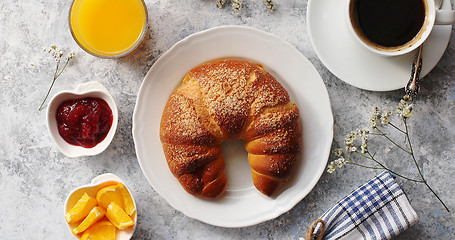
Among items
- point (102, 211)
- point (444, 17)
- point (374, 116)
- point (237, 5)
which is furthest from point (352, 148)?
point (102, 211)

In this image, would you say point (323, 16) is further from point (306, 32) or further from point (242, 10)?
point (242, 10)

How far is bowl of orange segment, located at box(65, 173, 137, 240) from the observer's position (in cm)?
212

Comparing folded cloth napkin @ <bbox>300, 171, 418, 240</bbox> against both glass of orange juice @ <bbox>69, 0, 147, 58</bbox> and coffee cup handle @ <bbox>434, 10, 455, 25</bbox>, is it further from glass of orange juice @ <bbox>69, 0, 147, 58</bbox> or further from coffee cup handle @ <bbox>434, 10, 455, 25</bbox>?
glass of orange juice @ <bbox>69, 0, 147, 58</bbox>

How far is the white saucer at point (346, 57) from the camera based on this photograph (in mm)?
2111

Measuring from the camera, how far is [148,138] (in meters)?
2.20

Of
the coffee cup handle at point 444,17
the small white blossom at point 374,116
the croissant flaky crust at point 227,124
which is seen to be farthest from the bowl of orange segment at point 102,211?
the coffee cup handle at point 444,17

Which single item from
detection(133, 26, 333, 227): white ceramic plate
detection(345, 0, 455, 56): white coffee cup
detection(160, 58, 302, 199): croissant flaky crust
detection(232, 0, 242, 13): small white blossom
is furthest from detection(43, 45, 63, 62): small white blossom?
detection(345, 0, 455, 56): white coffee cup

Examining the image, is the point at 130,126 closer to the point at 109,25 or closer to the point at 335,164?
the point at 109,25

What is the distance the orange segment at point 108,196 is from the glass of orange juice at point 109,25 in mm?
604

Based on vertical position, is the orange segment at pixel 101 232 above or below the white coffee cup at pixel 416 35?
below

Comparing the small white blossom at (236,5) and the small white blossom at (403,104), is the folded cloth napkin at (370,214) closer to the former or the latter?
the small white blossom at (403,104)

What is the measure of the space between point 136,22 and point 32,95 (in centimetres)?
65

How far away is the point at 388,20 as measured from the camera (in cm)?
205

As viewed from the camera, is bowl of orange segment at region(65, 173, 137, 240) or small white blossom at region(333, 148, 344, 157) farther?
small white blossom at region(333, 148, 344, 157)
